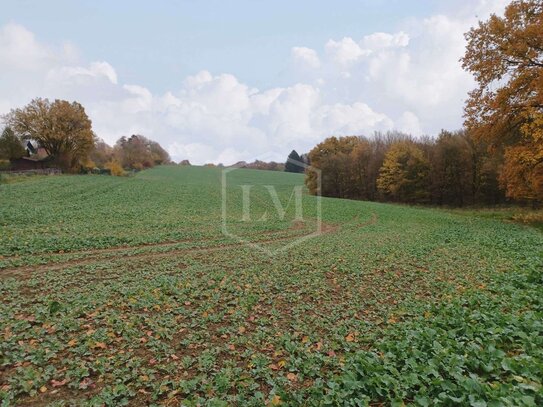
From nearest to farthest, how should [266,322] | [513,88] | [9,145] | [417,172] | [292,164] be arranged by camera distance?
[266,322], [513,88], [417,172], [9,145], [292,164]

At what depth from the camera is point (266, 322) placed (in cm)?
724

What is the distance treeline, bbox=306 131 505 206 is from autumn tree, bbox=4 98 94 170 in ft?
147

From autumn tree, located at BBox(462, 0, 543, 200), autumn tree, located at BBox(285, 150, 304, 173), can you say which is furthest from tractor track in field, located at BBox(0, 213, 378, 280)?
autumn tree, located at BBox(285, 150, 304, 173)

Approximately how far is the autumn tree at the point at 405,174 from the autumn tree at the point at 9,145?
205ft

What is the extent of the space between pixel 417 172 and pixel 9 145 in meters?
67.3

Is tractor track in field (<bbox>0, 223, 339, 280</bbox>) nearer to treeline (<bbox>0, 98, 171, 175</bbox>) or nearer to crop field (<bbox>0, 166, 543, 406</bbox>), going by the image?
crop field (<bbox>0, 166, 543, 406</bbox>)

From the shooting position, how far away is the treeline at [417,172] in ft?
136

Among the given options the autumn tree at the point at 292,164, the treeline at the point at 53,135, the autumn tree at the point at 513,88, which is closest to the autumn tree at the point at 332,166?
the autumn tree at the point at 292,164

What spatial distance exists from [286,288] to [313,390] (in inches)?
195

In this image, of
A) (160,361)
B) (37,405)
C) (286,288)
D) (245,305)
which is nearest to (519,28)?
(286,288)

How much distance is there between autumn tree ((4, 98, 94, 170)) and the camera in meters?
55.5

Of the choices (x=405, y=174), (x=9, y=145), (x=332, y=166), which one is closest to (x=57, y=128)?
(x=9, y=145)

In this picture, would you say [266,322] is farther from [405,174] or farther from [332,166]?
[332,166]

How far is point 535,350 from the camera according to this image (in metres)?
4.78
